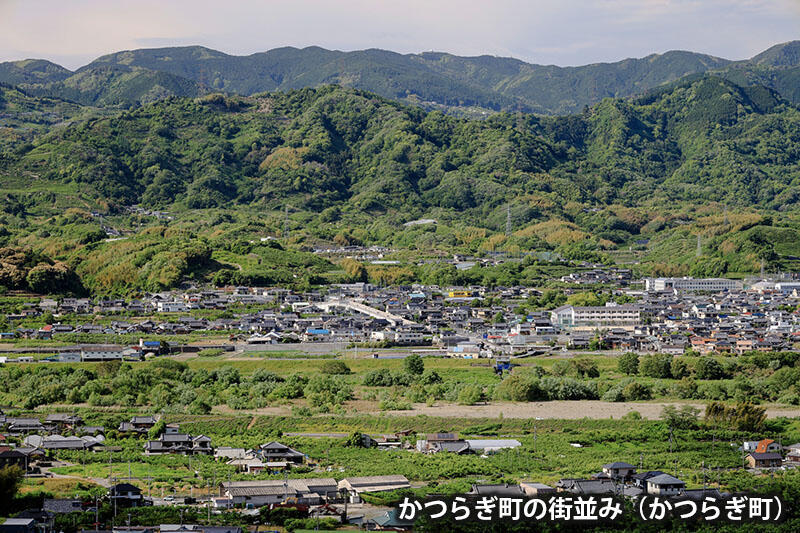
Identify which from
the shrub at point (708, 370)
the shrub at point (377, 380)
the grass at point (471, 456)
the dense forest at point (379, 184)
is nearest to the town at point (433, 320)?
the dense forest at point (379, 184)

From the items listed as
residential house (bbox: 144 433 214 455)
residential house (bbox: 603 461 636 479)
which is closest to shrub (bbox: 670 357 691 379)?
residential house (bbox: 603 461 636 479)

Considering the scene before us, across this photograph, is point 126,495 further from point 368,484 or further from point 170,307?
point 170,307

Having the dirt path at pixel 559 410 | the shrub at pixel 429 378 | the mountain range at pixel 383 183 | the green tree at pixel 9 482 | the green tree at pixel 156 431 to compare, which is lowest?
the dirt path at pixel 559 410

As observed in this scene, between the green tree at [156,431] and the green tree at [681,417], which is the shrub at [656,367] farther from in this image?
the green tree at [156,431]

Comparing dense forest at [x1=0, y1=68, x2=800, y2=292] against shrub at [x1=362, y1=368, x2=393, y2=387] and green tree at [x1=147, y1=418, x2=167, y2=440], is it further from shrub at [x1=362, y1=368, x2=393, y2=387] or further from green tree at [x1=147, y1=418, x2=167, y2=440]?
green tree at [x1=147, y1=418, x2=167, y2=440]

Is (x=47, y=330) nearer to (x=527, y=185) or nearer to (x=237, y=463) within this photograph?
(x=237, y=463)

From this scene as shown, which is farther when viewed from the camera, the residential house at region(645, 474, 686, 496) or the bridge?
the bridge

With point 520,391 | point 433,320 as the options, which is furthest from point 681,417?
point 433,320
